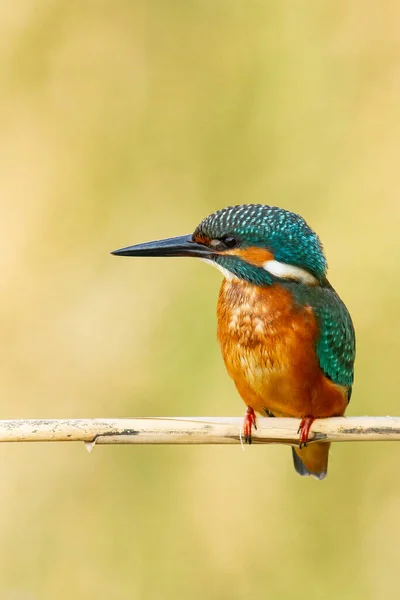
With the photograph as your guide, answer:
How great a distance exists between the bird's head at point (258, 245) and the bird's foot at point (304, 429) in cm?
52

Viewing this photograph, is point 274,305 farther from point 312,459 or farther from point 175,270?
point 175,270

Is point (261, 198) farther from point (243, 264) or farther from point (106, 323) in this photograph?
point (243, 264)

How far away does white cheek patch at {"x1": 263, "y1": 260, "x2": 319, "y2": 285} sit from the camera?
3637mm

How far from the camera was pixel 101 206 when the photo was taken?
595 centimetres

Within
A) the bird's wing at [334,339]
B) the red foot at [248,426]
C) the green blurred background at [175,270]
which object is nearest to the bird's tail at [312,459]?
the bird's wing at [334,339]

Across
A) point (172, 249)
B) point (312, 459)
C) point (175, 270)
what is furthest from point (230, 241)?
point (175, 270)

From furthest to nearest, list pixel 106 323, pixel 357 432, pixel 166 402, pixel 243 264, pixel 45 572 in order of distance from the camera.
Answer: pixel 106 323 → pixel 166 402 → pixel 45 572 → pixel 243 264 → pixel 357 432

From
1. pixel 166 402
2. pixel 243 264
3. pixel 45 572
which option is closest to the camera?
pixel 243 264

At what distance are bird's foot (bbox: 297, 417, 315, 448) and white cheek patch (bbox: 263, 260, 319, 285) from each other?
525mm

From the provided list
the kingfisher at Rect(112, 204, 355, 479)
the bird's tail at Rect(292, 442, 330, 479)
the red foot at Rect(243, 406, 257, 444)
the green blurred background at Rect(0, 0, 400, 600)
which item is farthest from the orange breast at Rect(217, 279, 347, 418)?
the green blurred background at Rect(0, 0, 400, 600)

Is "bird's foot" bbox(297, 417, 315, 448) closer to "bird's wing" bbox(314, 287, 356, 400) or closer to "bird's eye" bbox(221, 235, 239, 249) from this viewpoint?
"bird's wing" bbox(314, 287, 356, 400)

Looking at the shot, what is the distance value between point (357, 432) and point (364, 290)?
2382mm

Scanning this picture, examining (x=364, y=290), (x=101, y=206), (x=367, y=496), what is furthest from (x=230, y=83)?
(x=367, y=496)

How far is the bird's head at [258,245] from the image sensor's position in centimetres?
360
